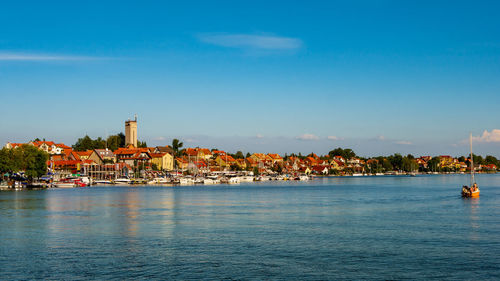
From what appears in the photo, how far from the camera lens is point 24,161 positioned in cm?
10362

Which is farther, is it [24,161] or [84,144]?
[84,144]

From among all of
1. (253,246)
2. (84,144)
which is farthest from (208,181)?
(253,246)

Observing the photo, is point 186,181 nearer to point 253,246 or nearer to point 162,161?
point 162,161

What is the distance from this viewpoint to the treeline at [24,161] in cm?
10025

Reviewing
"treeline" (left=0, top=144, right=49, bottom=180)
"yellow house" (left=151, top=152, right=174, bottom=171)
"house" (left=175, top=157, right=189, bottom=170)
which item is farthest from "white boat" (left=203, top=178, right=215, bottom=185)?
"treeline" (left=0, top=144, right=49, bottom=180)

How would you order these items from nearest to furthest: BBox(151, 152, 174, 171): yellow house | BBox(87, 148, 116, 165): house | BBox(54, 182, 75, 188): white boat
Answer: BBox(54, 182, 75, 188): white boat
BBox(87, 148, 116, 165): house
BBox(151, 152, 174, 171): yellow house

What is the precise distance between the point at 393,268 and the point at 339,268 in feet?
8.54

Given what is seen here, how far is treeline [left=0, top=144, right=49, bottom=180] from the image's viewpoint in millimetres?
100250

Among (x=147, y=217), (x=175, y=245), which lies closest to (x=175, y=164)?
(x=147, y=217)

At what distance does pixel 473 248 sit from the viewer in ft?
94.5

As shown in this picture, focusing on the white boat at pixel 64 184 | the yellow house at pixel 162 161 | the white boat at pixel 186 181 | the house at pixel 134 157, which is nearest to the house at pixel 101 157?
the house at pixel 134 157

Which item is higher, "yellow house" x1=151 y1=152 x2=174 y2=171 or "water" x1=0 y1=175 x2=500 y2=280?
"yellow house" x1=151 y1=152 x2=174 y2=171

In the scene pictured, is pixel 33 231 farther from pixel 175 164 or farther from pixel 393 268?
pixel 175 164

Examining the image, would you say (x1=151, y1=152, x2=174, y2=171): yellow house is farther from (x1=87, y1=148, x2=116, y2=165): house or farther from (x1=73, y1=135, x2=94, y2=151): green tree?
(x1=73, y1=135, x2=94, y2=151): green tree
